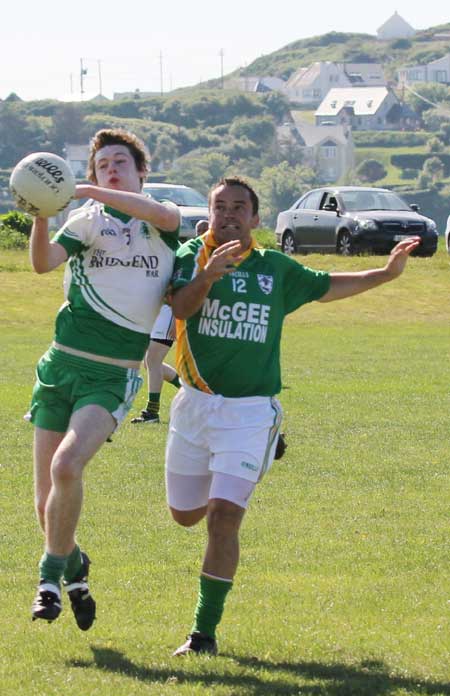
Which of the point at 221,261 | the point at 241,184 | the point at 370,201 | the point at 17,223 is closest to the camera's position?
the point at 221,261

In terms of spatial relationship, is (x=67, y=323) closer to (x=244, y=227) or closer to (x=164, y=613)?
(x=244, y=227)

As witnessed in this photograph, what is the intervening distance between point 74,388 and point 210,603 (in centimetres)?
116

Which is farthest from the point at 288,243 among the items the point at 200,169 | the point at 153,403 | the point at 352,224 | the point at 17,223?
the point at 200,169

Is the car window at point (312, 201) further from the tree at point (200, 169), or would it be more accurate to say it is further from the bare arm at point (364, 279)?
the tree at point (200, 169)

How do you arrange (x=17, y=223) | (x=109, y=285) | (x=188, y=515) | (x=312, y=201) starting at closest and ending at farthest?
(x=109, y=285) < (x=188, y=515) < (x=312, y=201) < (x=17, y=223)

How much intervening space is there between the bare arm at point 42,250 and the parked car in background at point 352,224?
26.2 meters

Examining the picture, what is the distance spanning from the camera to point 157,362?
578 inches

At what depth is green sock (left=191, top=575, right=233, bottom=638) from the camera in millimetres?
6465

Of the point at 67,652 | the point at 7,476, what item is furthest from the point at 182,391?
the point at 7,476

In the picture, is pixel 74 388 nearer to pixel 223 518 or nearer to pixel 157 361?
pixel 223 518

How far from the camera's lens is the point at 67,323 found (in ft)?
22.2

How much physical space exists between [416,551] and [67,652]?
2876 millimetres

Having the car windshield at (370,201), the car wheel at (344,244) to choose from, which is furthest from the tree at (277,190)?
the car wheel at (344,244)

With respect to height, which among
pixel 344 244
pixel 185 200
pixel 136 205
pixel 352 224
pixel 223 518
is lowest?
pixel 344 244
